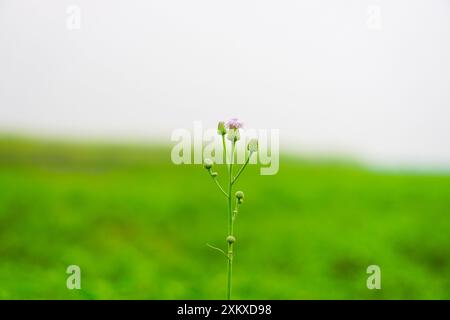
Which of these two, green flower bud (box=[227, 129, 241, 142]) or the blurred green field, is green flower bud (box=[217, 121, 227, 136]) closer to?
green flower bud (box=[227, 129, 241, 142])

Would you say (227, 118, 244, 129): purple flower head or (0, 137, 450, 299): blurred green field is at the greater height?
(227, 118, 244, 129): purple flower head

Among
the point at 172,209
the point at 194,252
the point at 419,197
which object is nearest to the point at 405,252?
the point at 419,197

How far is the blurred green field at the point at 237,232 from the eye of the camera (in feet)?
6.25

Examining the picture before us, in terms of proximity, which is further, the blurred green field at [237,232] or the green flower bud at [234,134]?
the blurred green field at [237,232]

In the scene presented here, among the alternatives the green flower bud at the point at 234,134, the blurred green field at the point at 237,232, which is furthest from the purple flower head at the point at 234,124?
the blurred green field at the point at 237,232

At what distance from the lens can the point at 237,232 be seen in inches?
89.5

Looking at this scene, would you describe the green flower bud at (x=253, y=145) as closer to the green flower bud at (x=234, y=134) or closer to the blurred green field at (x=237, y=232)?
the green flower bud at (x=234, y=134)

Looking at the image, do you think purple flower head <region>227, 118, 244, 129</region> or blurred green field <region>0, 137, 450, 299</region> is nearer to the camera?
purple flower head <region>227, 118, 244, 129</region>

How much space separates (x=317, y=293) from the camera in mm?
1835

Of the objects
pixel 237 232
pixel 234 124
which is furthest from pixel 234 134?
pixel 237 232

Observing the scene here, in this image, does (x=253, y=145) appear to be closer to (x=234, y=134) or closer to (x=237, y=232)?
(x=234, y=134)

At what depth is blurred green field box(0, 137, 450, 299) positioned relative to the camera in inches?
75.0

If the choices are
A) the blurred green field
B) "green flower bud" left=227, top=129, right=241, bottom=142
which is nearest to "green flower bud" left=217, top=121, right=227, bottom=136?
"green flower bud" left=227, top=129, right=241, bottom=142

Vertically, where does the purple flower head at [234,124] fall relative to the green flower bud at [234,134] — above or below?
above
